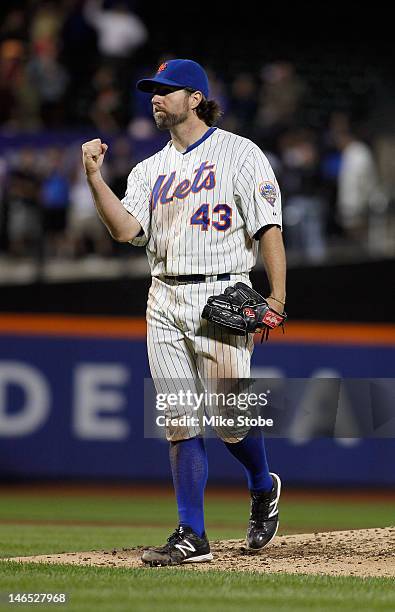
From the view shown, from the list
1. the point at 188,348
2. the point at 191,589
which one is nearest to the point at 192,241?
the point at 188,348

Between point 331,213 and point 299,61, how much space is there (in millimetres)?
4199

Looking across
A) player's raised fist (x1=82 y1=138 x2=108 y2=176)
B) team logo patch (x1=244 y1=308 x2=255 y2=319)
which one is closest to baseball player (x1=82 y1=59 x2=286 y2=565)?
player's raised fist (x1=82 y1=138 x2=108 y2=176)

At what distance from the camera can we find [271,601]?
165 inches

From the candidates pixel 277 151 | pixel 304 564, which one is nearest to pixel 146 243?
pixel 304 564

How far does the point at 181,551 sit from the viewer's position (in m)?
5.05

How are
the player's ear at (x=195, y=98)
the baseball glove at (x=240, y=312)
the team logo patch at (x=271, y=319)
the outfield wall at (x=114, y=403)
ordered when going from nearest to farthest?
the baseball glove at (x=240, y=312), the team logo patch at (x=271, y=319), the player's ear at (x=195, y=98), the outfield wall at (x=114, y=403)

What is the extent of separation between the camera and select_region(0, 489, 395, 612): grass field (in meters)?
4.16

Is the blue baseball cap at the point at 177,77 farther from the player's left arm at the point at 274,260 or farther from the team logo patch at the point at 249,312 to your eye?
the team logo patch at the point at 249,312

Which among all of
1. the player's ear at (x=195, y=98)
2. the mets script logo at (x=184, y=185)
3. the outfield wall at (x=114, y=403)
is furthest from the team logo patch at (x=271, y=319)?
the outfield wall at (x=114, y=403)

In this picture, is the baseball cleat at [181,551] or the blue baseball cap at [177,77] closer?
the baseball cleat at [181,551]

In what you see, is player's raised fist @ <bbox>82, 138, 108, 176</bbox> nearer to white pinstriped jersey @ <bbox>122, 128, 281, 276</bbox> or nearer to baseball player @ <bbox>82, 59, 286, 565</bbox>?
baseball player @ <bbox>82, 59, 286, 565</bbox>

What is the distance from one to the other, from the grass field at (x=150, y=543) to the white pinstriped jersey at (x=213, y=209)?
4.25 feet

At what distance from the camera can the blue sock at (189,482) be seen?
5.14 metres

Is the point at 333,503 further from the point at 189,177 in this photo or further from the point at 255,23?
the point at 255,23
